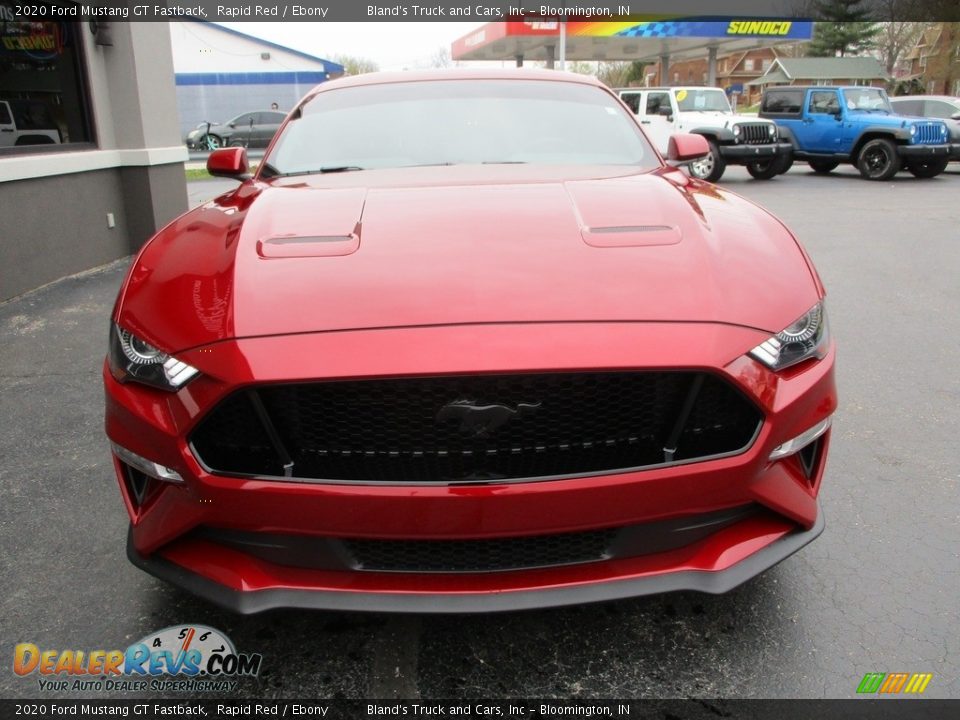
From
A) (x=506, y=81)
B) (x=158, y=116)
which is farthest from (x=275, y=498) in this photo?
(x=158, y=116)

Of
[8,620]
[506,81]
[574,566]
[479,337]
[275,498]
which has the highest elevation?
[506,81]

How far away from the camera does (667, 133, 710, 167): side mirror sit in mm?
3400

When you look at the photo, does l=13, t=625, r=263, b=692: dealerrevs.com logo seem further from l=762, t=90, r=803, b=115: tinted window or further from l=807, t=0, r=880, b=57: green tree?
l=807, t=0, r=880, b=57: green tree

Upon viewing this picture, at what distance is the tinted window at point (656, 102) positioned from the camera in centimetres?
1554

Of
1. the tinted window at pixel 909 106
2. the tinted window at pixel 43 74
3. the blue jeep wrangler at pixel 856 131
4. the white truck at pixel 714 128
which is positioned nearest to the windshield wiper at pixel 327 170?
the tinted window at pixel 43 74

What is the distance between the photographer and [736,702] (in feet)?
5.91

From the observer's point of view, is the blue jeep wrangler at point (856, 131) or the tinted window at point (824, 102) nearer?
the blue jeep wrangler at point (856, 131)

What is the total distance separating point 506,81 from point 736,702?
2.64 m

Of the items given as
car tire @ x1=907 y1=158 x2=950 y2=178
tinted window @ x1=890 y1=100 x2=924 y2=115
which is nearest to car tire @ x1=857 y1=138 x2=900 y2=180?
car tire @ x1=907 y1=158 x2=950 y2=178

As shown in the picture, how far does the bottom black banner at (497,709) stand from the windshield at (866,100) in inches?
633

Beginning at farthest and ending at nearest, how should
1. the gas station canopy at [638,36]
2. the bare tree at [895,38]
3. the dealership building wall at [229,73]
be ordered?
the bare tree at [895,38] → the dealership building wall at [229,73] → the gas station canopy at [638,36]

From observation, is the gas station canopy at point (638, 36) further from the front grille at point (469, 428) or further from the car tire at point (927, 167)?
the front grille at point (469, 428)

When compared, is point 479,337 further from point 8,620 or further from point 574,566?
point 8,620

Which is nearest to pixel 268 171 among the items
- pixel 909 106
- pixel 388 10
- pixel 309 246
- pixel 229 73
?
pixel 309 246
